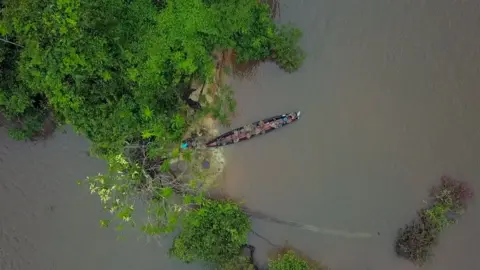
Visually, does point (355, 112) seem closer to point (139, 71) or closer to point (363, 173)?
point (363, 173)

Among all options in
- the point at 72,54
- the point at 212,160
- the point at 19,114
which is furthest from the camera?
the point at 212,160

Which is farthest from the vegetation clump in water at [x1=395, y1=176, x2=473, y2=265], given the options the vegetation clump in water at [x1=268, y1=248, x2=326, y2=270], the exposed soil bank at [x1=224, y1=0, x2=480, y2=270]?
the vegetation clump in water at [x1=268, y1=248, x2=326, y2=270]

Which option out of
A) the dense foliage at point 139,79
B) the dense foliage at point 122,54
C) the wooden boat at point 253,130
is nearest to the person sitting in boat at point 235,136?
the wooden boat at point 253,130

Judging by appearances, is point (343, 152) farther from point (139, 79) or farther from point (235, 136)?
point (139, 79)

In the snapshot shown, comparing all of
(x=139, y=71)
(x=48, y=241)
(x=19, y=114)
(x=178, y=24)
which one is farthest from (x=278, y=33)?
(x=48, y=241)

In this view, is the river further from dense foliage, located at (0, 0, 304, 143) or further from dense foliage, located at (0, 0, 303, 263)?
dense foliage, located at (0, 0, 304, 143)

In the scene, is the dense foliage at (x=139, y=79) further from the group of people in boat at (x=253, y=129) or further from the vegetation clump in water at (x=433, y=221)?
the vegetation clump in water at (x=433, y=221)
